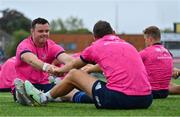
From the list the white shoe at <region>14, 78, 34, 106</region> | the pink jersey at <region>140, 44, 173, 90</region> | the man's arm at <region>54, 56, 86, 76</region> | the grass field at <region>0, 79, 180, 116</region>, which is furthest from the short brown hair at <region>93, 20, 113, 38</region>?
the pink jersey at <region>140, 44, 173, 90</region>

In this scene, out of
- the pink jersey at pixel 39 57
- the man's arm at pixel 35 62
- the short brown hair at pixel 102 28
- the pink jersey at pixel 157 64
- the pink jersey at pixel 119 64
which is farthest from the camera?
the pink jersey at pixel 157 64

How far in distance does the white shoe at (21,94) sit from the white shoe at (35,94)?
0.09 metres

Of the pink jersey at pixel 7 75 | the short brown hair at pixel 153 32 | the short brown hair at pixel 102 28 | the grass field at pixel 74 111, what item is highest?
the short brown hair at pixel 102 28

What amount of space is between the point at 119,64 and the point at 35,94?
151 cm

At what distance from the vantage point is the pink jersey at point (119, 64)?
9.21 m

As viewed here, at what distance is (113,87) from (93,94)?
0.32 metres

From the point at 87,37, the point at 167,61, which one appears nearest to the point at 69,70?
the point at 167,61

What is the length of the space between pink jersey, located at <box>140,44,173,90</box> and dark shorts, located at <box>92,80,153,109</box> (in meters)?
3.05

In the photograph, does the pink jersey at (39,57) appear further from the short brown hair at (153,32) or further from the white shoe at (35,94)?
the short brown hair at (153,32)

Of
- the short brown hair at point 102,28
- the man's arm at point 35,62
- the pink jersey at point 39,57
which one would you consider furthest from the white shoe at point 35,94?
the short brown hair at point 102,28

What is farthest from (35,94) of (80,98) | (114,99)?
(114,99)

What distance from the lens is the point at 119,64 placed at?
9250 millimetres

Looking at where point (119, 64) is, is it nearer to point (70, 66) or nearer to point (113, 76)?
point (113, 76)

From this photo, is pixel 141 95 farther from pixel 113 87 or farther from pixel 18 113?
pixel 18 113
